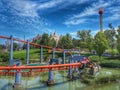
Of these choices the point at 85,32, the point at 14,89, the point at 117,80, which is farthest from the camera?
the point at 85,32

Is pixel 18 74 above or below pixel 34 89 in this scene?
above

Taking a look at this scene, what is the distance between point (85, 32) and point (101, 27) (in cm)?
934

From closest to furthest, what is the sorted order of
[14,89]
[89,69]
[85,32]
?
[14,89]
[89,69]
[85,32]

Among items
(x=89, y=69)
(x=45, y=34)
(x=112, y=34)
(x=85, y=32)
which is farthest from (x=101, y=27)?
(x=89, y=69)

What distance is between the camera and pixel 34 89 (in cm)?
2223

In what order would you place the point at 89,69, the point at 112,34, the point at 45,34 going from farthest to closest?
the point at 45,34, the point at 112,34, the point at 89,69

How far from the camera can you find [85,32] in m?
73.3

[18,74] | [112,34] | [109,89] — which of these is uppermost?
[112,34]

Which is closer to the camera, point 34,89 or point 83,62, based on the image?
point 34,89

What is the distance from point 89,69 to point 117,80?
14.8ft

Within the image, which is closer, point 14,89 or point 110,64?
point 14,89

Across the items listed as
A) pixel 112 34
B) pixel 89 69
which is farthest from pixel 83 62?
pixel 112 34

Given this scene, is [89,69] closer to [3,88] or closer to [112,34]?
[3,88]

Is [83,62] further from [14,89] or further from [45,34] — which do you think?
[45,34]
